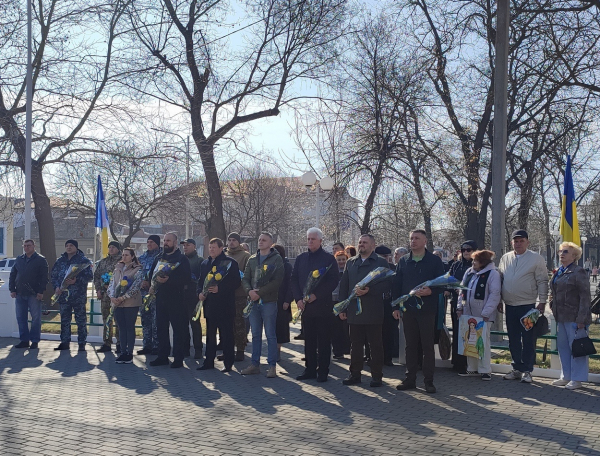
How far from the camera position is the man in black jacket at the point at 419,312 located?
862cm

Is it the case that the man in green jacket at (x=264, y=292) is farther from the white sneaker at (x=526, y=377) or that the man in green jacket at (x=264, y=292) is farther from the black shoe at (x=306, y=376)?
the white sneaker at (x=526, y=377)

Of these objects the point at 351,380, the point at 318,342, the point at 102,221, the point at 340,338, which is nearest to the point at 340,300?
the point at 318,342

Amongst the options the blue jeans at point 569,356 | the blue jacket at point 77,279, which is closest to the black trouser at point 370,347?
the blue jeans at point 569,356

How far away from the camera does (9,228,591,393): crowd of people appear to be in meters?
8.80

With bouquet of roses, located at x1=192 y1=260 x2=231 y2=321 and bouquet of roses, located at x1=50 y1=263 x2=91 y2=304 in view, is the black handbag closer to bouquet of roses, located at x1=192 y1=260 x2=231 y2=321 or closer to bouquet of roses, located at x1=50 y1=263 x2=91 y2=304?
bouquet of roses, located at x1=192 y1=260 x2=231 y2=321

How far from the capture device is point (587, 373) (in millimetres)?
8844

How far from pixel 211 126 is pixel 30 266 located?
26.0 feet

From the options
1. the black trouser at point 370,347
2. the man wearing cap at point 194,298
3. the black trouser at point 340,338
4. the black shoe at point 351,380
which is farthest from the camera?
the man wearing cap at point 194,298

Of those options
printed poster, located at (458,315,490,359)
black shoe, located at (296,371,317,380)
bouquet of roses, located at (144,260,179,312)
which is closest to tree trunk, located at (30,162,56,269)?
bouquet of roses, located at (144,260,179,312)

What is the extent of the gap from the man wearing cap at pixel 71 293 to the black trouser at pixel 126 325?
1.51m

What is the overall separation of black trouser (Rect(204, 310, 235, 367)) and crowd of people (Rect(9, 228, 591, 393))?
0.7 inches

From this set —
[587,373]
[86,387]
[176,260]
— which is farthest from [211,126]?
[587,373]

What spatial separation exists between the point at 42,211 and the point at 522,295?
49.0 feet

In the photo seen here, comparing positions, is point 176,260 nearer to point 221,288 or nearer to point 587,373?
point 221,288
